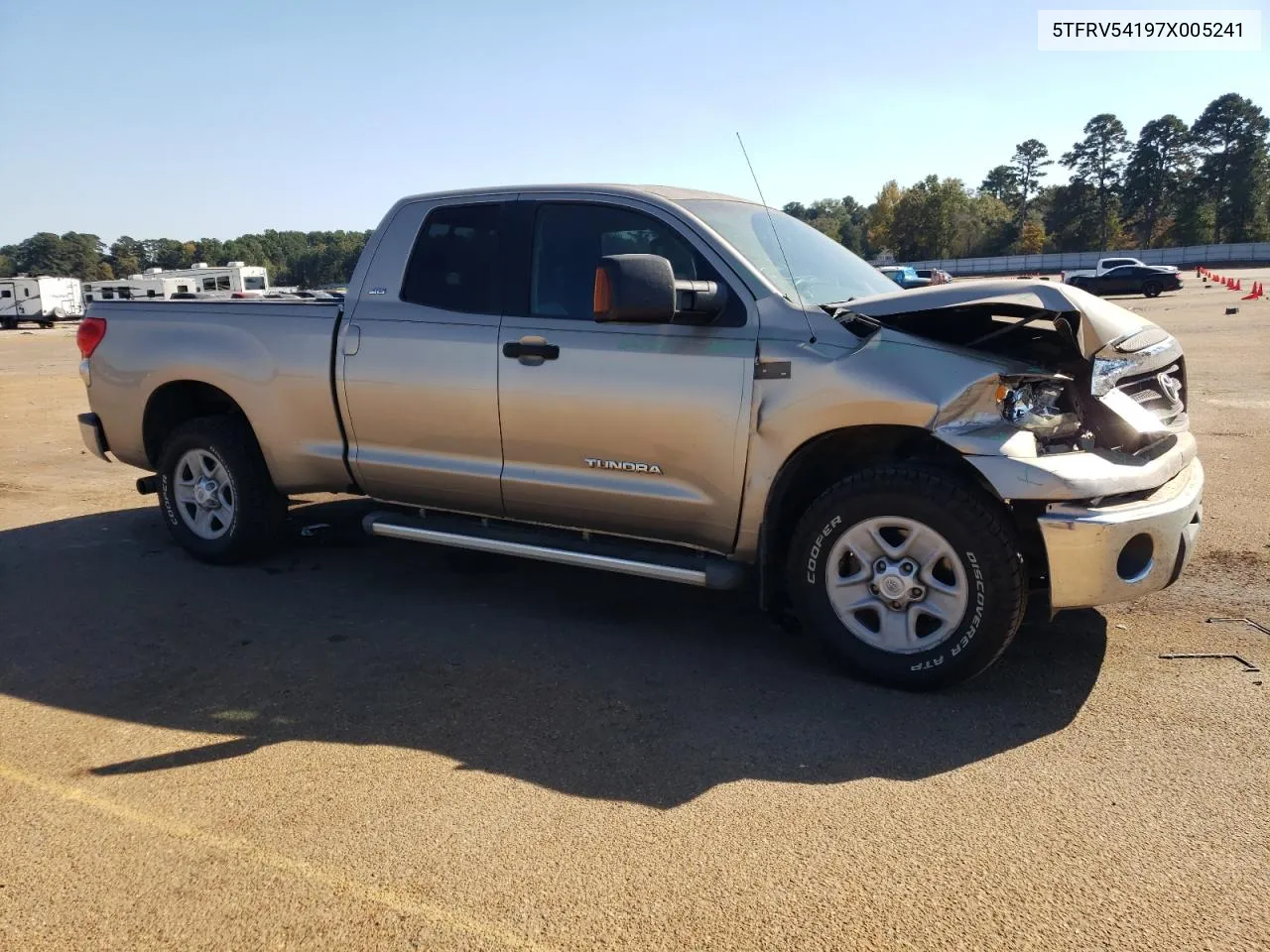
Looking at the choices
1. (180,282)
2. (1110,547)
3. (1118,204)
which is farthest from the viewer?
(1118,204)

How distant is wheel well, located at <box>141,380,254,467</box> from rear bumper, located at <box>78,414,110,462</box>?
374mm

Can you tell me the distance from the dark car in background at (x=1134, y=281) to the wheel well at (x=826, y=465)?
37.1 meters

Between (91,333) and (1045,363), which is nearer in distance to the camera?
(1045,363)

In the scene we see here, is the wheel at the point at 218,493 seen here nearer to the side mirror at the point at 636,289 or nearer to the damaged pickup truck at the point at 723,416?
the damaged pickup truck at the point at 723,416

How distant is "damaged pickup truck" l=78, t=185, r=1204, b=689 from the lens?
3730 mm

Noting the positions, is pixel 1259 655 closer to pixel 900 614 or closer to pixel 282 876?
pixel 900 614

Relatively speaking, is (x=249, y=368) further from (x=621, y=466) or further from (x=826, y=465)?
(x=826, y=465)

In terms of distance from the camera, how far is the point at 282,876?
2.79 m

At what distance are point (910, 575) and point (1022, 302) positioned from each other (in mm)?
1105

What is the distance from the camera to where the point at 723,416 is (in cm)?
413

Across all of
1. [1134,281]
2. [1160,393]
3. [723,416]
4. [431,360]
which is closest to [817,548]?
[723,416]

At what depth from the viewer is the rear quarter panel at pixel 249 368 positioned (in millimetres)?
5238

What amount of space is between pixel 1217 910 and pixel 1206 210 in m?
98.7

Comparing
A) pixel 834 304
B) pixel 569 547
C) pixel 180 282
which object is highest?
pixel 180 282
